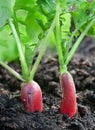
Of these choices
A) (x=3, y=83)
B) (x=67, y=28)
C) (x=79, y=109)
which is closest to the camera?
(x=79, y=109)

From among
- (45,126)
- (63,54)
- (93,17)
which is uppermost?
(93,17)

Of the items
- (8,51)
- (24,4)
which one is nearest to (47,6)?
(24,4)

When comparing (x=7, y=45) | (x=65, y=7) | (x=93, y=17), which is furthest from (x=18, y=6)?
(x=7, y=45)

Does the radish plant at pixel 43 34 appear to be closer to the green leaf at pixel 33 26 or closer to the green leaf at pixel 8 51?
the green leaf at pixel 33 26

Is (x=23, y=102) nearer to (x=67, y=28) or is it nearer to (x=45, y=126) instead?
(x=45, y=126)

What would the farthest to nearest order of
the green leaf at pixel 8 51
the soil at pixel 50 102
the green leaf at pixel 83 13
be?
the green leaf at pixel 8 51
the green leaf at pixel 83 13
the soil at pixel 50 102

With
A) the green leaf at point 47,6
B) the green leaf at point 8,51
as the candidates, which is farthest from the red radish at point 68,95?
the green leaf at point 8,51

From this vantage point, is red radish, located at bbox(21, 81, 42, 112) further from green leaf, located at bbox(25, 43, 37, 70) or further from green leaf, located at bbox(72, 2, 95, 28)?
green leaf, located at bbox(72, 2, 95, 28)

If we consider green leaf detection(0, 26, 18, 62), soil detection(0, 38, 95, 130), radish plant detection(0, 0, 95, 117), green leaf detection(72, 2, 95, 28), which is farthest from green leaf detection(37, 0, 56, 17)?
green leaf detection(0, 26, 18, 62)
